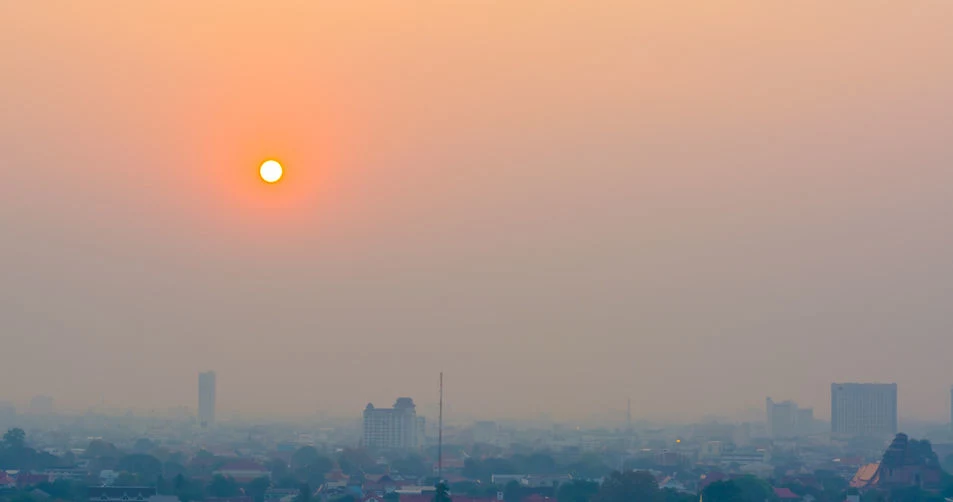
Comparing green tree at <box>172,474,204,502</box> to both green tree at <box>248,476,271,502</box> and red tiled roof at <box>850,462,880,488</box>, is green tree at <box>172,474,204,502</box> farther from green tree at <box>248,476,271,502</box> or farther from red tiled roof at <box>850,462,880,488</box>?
red tiled roof at <box>850,462,880,488</box>

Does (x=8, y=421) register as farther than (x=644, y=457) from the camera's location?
Yes

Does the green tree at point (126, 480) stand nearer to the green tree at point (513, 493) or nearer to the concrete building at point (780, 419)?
the green tree at point (513, 493)


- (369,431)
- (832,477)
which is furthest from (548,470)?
(369,431)

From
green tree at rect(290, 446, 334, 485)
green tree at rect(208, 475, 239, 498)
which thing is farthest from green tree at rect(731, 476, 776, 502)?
green tree at rect(290, 446, 334, 485)

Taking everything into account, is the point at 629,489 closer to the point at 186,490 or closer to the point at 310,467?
the point at 186,490

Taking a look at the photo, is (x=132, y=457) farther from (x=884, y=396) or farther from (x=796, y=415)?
(x=796, y=415)

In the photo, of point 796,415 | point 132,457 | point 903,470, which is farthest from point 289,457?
point 796,415

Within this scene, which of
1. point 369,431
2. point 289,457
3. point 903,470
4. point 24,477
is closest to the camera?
point 24,477

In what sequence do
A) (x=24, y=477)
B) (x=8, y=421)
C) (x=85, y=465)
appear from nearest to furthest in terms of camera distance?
1. (x=24, y=477)
2. (x=85, y=465)
3. (x=8, y=421)
